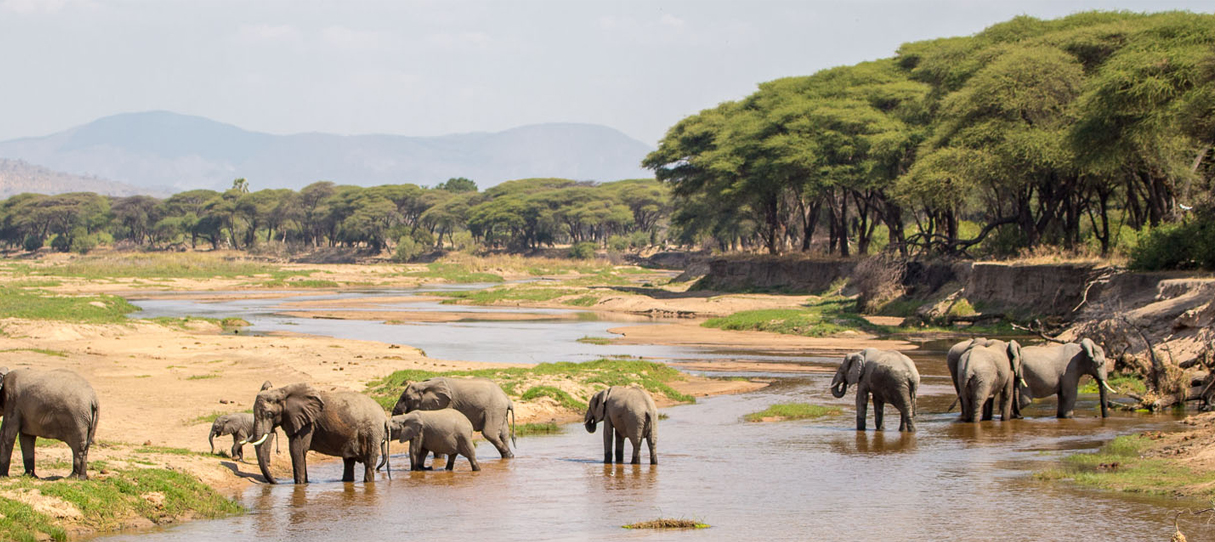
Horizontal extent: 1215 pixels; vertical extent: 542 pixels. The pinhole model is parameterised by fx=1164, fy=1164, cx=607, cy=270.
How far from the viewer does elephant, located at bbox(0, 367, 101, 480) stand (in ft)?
42.2

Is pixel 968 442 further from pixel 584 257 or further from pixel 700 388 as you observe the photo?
pixel 584 257

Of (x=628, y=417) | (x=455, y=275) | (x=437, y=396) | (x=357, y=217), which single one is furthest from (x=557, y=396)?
(x=357, y=217)

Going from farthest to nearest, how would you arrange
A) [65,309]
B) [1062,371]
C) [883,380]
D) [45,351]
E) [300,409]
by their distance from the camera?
[65,309]
[45,351]
[1062,371]
[883,380]
[300,409]

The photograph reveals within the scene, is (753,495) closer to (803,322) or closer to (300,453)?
(300,453)

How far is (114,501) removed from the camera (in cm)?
1276

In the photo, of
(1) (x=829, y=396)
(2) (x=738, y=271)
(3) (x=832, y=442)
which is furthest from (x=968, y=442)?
(2) (x=738, y=271)

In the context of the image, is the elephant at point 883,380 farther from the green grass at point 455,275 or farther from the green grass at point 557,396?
the green grass at point 455,275

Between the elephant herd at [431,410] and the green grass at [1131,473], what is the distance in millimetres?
3885

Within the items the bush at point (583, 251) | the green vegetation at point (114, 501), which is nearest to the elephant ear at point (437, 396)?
the green vegetation at point (114, 501)

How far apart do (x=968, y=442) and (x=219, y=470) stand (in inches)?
445

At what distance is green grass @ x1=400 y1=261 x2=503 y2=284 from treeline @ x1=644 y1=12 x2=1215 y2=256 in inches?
1043

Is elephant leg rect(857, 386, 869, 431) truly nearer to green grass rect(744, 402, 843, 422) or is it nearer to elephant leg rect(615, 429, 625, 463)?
green grass rect(744, 402, 843, 422)

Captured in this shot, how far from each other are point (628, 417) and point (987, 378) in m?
7.51

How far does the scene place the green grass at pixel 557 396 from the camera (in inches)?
Result: 915
